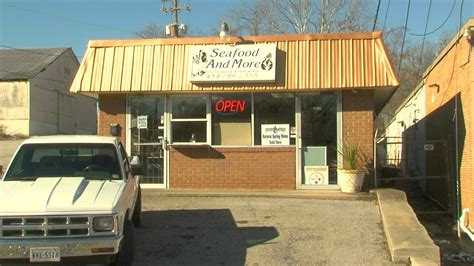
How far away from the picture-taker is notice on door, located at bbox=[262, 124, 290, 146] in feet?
46.5

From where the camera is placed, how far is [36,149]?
26.3ft

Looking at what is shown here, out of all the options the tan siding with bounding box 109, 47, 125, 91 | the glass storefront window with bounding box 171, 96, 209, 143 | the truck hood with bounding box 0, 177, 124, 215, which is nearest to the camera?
the truck hood with bounding box 0, 177, 124, 215

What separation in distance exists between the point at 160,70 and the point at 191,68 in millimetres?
827

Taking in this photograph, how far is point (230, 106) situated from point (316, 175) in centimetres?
278

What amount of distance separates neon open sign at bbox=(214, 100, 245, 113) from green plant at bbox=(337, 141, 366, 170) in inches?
105

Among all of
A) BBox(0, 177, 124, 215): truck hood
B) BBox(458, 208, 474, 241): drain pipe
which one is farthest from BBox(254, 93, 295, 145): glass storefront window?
BBox(0, 177, 124, 215): truck hood

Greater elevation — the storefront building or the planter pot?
the storefront building

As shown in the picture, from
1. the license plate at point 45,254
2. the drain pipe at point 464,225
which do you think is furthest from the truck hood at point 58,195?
the drain pipe at point 464,225

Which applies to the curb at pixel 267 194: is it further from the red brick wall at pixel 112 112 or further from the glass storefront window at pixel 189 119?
the red brick wall at pixel 112 112

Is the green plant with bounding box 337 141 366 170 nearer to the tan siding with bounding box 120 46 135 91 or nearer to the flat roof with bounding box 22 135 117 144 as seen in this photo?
the tan siding with bounding box 120 46 135 91

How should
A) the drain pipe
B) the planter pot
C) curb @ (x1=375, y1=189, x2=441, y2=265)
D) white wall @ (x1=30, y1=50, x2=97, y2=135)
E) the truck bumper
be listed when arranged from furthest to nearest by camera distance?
white wall @ (x1=30, y1=50, x2=97, y2=135) → the planter pot → the drain pipe → curb @ (x1=375, y1=189, x2=441, y2=265) → the truck bumper

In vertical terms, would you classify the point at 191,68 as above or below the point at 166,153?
above

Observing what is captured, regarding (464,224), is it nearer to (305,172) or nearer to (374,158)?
(374,158)

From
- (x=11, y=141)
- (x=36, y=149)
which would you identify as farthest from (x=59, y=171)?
(x=11, y=141)
